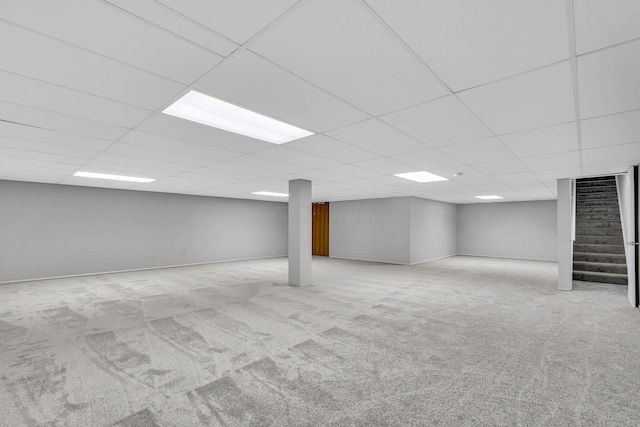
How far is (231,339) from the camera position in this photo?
11.0ft

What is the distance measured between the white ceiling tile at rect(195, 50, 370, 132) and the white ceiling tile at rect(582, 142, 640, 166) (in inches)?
140

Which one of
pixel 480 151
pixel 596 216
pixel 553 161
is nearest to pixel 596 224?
pixel 596 216

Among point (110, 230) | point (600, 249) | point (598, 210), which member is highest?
point (598, 210)

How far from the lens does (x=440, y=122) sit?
2869 millimetres

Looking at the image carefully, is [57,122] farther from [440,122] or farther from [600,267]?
[600,267]

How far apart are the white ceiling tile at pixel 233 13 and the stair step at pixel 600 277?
355 inches

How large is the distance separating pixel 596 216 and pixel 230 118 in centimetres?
1081

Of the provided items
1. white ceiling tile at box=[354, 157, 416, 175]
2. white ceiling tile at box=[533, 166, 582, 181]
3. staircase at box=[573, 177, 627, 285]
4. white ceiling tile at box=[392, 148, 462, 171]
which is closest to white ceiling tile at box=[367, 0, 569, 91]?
white ceiling tile at box=[392, 148, 462, 171]

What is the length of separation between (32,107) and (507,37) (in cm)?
368

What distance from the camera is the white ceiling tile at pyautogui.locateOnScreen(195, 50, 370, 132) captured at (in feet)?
6.31

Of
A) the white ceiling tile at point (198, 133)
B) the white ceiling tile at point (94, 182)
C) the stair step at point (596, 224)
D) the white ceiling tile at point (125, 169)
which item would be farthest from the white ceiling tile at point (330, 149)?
the stair step at point (596, 224)

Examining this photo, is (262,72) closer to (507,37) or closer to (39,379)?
(507,37)

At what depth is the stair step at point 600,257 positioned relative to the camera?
7.24 m

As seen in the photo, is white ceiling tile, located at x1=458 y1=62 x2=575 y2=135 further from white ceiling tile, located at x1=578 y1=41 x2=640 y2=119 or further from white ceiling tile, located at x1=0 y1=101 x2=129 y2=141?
white ceiling tile, located at x1=0 y1=101 x2=129 y2=141
